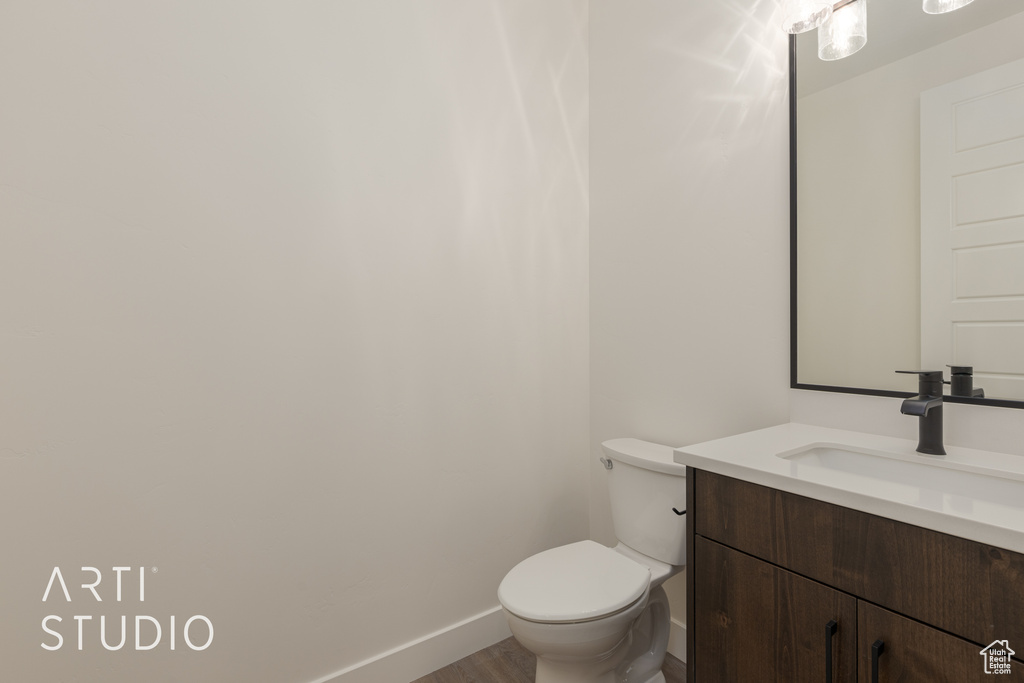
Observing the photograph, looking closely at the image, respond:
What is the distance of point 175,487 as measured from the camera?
1.29m

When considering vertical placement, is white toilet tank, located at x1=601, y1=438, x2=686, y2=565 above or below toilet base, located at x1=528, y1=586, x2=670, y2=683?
above

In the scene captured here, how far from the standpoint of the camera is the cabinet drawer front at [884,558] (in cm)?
69

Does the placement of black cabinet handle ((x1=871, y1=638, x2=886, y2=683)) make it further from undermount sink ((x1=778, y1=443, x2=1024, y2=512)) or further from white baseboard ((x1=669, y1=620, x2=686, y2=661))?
white baseboard ((x1=669, y1=620, x2=686, y2=661))

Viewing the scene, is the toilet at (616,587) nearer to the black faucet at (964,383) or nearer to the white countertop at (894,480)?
the white countertop at (894,480)

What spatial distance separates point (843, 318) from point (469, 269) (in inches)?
44.6

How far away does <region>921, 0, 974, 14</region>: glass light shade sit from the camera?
3.50ft

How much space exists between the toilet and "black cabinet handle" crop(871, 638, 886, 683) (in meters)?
0.56

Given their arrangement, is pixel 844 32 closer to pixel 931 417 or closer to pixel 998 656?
pixel 931 417

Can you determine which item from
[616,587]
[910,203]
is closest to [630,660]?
[616,587]

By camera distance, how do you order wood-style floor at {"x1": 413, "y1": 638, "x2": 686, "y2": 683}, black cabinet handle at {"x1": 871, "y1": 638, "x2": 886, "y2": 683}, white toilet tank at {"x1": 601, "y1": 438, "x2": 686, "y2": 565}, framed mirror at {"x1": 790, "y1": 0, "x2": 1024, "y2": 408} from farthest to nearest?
wood-style floor at {"x1": 413, "y1": 638, "x2": 686, "y2": 683} → white toilet tank at {"x1": 601, "y1": 438, "x2": 686, "y2": 565} → framed mirror at {"x1": 790, "y1": 0, "x2": 1024, "y2": 408} → black cabinet handle at {"x1": 871, "y1": 638, "x2": 886, "y2": 683}

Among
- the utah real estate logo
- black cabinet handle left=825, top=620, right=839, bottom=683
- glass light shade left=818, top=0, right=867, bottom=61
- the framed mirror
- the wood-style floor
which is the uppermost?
glass light shade left=818, top=0, right=867, bottom=61

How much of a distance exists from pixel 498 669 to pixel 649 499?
791 mm

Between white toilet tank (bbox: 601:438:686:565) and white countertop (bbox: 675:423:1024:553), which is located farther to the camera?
white toilet tank (bbox: 601:438:686:565)

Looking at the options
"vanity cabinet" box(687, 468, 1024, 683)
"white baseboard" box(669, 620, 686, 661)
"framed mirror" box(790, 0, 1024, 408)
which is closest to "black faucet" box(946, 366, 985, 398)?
"framed mirror" box(790, 0, 1024, 408)
